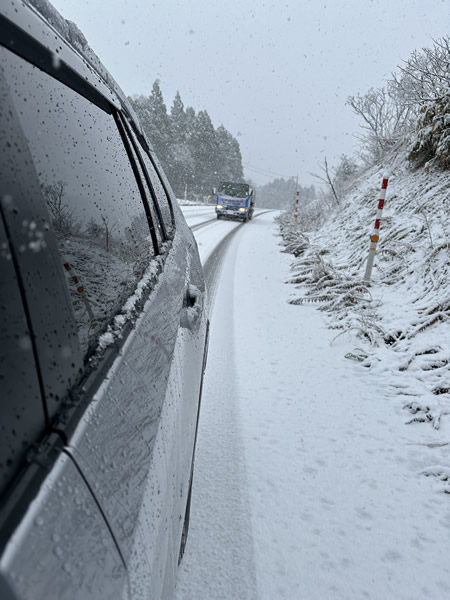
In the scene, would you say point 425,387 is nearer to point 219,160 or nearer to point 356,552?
point 356,552

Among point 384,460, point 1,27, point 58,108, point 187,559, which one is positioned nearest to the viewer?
point 1,27

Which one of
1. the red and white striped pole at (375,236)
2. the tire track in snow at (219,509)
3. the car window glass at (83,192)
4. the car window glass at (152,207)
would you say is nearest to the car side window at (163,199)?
the car window glass at (152,207)

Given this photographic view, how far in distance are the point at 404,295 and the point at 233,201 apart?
49.7 ft

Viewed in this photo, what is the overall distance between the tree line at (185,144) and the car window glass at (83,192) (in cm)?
3516

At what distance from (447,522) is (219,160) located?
5372 cm

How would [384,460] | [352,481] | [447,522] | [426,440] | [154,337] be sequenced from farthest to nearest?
[426,440] < [384,460] < [352,481] < [447,522] < [154,337]

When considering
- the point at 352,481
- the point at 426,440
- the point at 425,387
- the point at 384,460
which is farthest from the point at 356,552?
the point at 425,387

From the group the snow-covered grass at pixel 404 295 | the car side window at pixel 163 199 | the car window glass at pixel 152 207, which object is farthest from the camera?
the snow-covered grass at pixel 404 295

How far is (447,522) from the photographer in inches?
69.0

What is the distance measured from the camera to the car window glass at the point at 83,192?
759mm

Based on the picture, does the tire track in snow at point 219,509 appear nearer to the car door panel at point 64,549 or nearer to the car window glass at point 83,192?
the car door panel at point 64,549

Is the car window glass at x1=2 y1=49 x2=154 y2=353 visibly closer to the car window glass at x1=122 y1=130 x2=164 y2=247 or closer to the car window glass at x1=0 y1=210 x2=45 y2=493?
Result: the car window glass at x1=0 y1=210 x2=45 y2=493

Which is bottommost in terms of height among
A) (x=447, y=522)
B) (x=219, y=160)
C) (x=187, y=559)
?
(x=447, y=522)

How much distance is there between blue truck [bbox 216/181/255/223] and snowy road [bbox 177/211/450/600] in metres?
15.9
